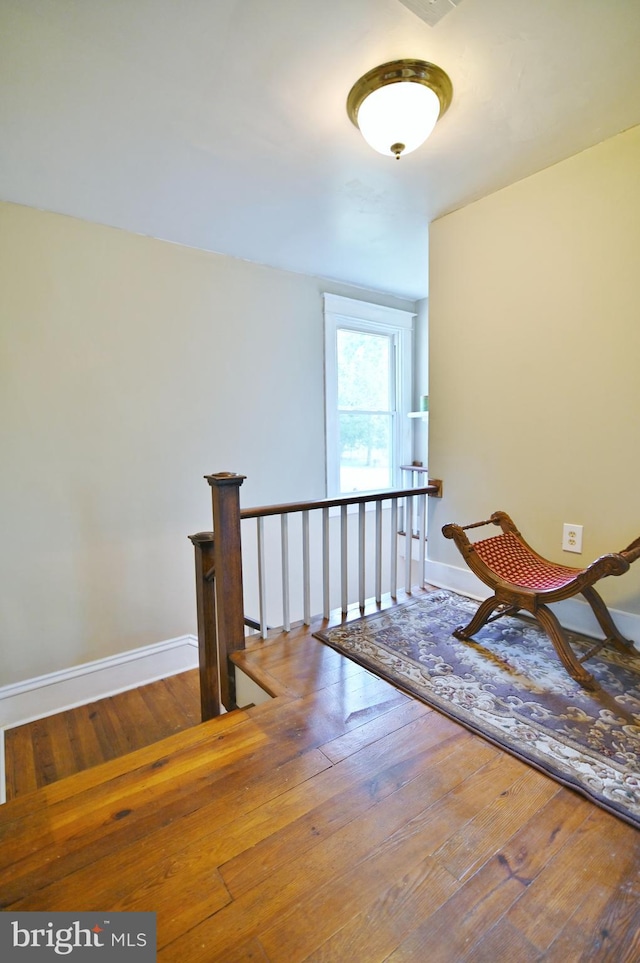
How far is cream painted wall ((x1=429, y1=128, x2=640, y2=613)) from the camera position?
178 cm

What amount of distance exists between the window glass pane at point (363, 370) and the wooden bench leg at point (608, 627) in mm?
2248

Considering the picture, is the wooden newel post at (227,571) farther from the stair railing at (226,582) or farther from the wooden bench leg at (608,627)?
the wooden bench leg at (608,627)

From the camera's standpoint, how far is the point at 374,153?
1807 mm

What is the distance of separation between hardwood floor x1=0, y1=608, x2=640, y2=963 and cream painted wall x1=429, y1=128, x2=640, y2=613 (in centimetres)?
120

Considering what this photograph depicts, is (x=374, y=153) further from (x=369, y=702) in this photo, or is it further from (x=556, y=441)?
(x=369, y=702)

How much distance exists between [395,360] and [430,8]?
8.73 ft

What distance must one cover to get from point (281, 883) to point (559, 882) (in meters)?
0.58

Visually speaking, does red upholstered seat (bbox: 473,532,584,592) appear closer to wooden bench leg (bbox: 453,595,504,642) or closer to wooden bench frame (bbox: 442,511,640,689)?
wooden bench frame (bbox: 442,511,640,689)

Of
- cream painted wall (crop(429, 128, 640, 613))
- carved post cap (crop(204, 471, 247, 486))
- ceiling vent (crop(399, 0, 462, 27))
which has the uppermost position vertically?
ceiling vent (crop(399, 0, 462, 27))

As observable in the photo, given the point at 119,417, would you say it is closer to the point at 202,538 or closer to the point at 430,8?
the point at 202,538

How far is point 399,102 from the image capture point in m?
1.42

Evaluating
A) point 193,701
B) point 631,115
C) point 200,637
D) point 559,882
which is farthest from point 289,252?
point 559,882

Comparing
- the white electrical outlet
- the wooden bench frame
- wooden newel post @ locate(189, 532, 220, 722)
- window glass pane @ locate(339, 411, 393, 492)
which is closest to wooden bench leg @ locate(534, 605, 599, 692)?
the wooden bench frame

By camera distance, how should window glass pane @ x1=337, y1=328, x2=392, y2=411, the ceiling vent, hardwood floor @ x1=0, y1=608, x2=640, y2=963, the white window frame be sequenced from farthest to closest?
window glass pane @ x1=337, y1=328, x2=392, y2=411 → the white window frame → the ceiling vent → hardwood floor @ x1=0, y1=608, x2=640, y2=963
